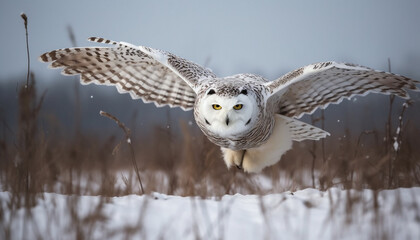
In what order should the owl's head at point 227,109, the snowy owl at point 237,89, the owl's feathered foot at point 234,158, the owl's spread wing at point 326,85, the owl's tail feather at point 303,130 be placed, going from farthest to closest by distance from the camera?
the owl's feathered foot at point 234,158, the owl's tail feather at point 303,130, the owl's spread wing at point 326,85, the snowy owl at point 237,89, the owl's head at point 227,109

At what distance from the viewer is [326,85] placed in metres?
4.79

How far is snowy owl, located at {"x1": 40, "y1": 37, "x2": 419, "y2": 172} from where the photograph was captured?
158 inches

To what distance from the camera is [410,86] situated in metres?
4.20

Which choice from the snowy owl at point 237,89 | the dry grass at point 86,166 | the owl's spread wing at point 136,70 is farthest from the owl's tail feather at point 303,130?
the owl's spread wing at point 136,70

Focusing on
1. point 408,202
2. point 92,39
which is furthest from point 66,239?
point 92,39

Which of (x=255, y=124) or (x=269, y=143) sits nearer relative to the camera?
(x=255, y=124)

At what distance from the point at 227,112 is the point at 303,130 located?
1549 millimetres

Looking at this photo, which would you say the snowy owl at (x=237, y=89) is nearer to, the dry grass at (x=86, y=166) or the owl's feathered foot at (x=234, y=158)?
the owl's feathered foot at (x=234, y=158)

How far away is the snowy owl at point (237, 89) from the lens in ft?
13.2

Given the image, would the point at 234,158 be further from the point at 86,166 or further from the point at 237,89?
the point at 86,166

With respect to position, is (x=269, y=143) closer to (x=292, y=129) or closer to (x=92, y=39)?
(x=292, y=129)

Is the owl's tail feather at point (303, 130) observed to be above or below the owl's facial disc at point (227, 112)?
below

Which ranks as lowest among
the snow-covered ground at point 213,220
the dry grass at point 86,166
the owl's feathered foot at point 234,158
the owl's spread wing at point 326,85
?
the owl's feathered foot at point 234,158

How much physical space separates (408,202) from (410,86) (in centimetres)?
214
